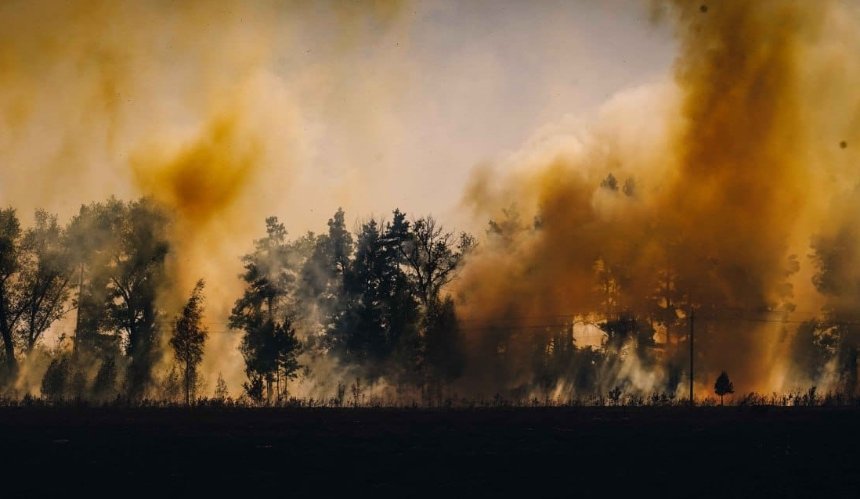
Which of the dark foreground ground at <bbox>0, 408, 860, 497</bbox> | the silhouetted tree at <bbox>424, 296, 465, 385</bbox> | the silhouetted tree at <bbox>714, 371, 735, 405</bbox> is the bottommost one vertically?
the dark foreground ground at <bbox>0, 408, 860, 497</bbox>

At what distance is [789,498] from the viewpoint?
35.5m

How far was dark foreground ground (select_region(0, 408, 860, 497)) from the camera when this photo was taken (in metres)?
37.3

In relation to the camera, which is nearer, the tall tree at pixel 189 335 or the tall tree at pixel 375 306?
the tall tree at pixel 189 335

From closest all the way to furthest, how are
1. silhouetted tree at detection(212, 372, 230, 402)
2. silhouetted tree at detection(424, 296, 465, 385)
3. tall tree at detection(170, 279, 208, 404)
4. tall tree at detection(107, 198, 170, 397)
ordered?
tall tree at detection(170, 279, 208, 404), silhouetted tree at detection(424, 296, 465, 385), silhouetted tree at detection(212, 372, 230, 402), tall tree at detection(107, 198, 170, 397)

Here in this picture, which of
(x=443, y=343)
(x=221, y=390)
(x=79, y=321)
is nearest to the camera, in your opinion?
(x=443, y=343)

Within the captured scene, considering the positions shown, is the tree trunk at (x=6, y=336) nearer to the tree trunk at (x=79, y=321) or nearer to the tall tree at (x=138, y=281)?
the tree trunk at (x=79, y=321)

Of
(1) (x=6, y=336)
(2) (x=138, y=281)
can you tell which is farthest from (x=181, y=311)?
(1) (x=6, y=336)

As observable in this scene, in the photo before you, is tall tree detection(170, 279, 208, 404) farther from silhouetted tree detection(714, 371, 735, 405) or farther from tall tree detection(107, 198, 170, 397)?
silhouetted tree detection(714, 371, 735, 405)

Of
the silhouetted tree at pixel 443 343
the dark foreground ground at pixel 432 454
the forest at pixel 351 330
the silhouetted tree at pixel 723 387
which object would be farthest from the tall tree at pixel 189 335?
the silhouetted tree at pixel 723 387

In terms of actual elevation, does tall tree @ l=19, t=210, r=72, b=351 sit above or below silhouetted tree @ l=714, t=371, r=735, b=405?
above

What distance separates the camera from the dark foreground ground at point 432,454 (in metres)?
37.3

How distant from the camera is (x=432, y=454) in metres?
46.0

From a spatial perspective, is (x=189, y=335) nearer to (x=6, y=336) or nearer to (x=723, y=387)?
(x=6, y=336)

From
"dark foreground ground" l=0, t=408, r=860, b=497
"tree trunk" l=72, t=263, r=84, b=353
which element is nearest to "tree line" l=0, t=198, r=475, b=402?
"tree trunk" l=72, t=263, r=84, b=353
